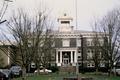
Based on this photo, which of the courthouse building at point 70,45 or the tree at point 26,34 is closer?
the tree at point 26,34

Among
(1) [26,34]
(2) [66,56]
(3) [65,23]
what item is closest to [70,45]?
(2) [66,56]

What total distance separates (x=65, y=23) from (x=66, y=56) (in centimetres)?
913

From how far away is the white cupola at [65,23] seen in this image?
90.2m

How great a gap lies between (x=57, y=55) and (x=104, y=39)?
113ft

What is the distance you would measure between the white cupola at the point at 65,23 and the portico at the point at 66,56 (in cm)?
573

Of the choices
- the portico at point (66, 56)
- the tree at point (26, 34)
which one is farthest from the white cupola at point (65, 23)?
the tree at point (26, 34)

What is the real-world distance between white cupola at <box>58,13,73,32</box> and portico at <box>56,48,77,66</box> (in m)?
5.73

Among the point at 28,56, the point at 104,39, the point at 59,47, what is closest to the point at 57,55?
the point at 59,47

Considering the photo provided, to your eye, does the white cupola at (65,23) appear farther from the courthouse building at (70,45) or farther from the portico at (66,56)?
the portico at (66,56)

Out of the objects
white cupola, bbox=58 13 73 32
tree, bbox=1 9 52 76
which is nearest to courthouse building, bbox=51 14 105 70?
white cupola, bbox=58 13 73 32

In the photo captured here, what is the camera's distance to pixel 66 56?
89.9 m

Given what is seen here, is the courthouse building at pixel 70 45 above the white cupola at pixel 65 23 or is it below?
below

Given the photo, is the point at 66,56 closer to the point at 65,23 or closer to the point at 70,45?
the point at 70,45

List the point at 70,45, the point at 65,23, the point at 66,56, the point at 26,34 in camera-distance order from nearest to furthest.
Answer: the point at 26,34, the point at 70,45, the point at 66,56, the point at 65,23
